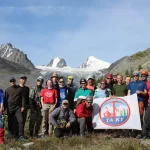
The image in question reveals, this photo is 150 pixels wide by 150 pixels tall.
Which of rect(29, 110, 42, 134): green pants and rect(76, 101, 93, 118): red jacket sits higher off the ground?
rect(76, 101, 93, 118): red jacket

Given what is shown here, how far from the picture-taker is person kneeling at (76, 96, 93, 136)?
10406mm

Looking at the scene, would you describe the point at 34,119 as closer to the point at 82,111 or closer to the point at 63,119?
the point at 63,119

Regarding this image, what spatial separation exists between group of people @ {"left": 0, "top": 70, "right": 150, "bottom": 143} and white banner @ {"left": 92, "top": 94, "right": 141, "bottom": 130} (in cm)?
15

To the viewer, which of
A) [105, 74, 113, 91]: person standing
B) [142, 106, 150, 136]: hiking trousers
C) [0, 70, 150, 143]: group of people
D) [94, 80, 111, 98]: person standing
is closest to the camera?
[142, 106, 150, 136]: hiking trousers

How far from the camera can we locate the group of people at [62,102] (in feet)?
33.5

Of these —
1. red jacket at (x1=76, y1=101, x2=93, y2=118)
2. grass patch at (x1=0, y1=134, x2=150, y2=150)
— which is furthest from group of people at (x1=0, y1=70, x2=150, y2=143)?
grass patch at (x1=0, y1=134, x2=150, y2=150)

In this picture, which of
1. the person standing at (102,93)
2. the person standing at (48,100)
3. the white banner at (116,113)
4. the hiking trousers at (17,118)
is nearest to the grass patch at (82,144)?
the hiking trousers at (17,118)

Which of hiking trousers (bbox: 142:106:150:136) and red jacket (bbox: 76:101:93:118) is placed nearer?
hiking trousers (bbox: 142:106:150:136)

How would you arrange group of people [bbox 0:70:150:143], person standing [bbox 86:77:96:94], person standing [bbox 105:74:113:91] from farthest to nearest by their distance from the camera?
person standing [bbox 86:77:96:94] → person standing [bbox 105:74:113:91] → group of people [bbox 0:70:150:143]

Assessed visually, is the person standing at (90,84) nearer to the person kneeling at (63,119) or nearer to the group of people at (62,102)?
the group of people at (62,102)

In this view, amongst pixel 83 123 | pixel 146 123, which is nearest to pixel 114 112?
pixel 83 123

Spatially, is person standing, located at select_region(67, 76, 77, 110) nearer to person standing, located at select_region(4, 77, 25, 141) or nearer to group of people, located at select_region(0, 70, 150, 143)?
group of people, located at select_region(0, 70, 150, 143)

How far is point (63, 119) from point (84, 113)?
744 mm

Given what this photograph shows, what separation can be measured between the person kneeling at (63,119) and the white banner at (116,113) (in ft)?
3.37
